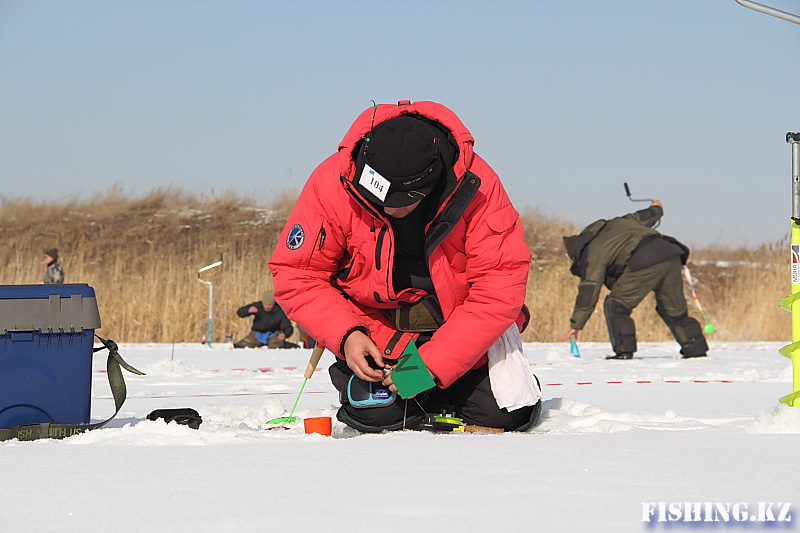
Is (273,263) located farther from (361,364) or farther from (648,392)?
(648,392)

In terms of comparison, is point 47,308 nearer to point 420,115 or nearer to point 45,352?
point 45,352

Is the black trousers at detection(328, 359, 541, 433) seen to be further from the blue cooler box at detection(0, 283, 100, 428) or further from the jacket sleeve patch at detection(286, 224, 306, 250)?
the blue cooler box at detection(0, 283, 100, 428)

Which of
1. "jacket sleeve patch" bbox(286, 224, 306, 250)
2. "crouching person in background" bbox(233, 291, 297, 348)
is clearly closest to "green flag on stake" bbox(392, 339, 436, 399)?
"jacket sleeve patch" bbox(286, 224, 306, 250)

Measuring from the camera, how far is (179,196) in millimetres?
25578

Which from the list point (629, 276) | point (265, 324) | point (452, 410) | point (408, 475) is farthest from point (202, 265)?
point (408, 475)

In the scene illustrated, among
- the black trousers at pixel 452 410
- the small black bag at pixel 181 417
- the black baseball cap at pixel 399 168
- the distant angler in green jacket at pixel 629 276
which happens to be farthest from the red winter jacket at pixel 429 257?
the distant angler in green jacket at pixel 629 276

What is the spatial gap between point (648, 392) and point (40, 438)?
339 centimetres

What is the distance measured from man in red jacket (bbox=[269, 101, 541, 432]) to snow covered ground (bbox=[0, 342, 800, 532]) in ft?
0.85

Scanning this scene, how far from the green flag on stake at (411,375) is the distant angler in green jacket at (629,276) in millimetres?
5959

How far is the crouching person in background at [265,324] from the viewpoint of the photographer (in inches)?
473

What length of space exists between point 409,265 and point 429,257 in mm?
136

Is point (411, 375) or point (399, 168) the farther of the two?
point (411, 375)

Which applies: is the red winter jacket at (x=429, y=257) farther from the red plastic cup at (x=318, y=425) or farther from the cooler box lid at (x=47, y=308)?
the cooler box lid at (x=47, y=308)

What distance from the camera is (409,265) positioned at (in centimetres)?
337
